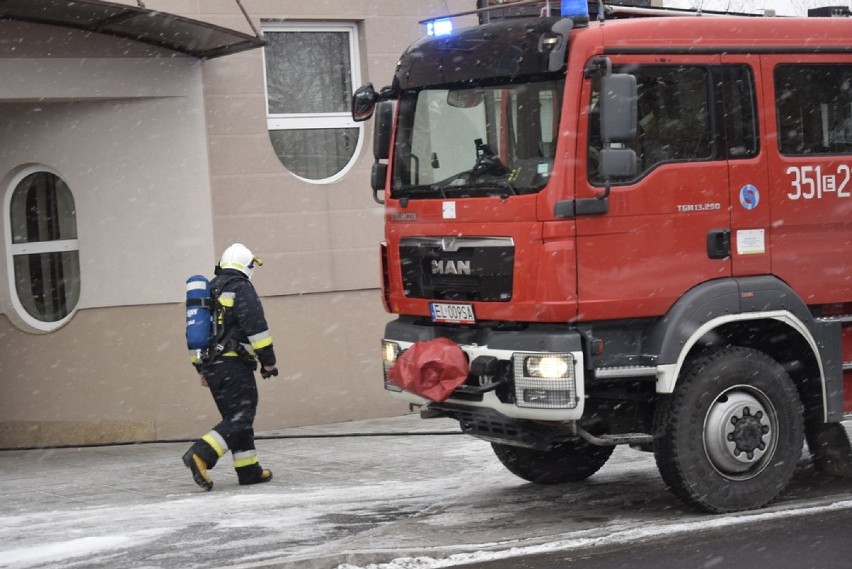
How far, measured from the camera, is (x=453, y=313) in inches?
343

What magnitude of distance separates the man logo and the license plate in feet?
0.65

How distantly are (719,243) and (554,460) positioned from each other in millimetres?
2269

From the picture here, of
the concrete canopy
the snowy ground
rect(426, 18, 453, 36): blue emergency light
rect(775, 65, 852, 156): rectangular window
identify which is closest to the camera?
the snowy ground

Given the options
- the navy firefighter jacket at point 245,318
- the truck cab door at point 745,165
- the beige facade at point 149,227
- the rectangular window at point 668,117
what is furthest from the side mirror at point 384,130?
the beige facade at point 149,227

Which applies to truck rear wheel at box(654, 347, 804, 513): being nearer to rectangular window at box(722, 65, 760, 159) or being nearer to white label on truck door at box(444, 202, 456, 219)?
rectangular window at box(722, 65, 760, 159)

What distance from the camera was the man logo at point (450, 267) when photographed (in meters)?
8.59

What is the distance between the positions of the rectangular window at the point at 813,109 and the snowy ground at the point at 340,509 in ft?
7.26

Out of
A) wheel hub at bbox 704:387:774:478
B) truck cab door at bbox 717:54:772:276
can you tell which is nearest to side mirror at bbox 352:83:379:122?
truck cab door at bbox 717:54:772:276

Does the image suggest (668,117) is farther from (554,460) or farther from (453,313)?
(554,460)

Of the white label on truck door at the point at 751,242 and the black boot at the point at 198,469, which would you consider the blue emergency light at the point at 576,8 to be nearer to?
the white label on truck door at the point at 751,242

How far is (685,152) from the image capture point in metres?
8.34

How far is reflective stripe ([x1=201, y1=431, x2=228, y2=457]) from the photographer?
9977 millimetres

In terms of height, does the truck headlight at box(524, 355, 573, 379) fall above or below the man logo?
below

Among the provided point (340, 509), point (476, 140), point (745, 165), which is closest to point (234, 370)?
point (340, 509)
